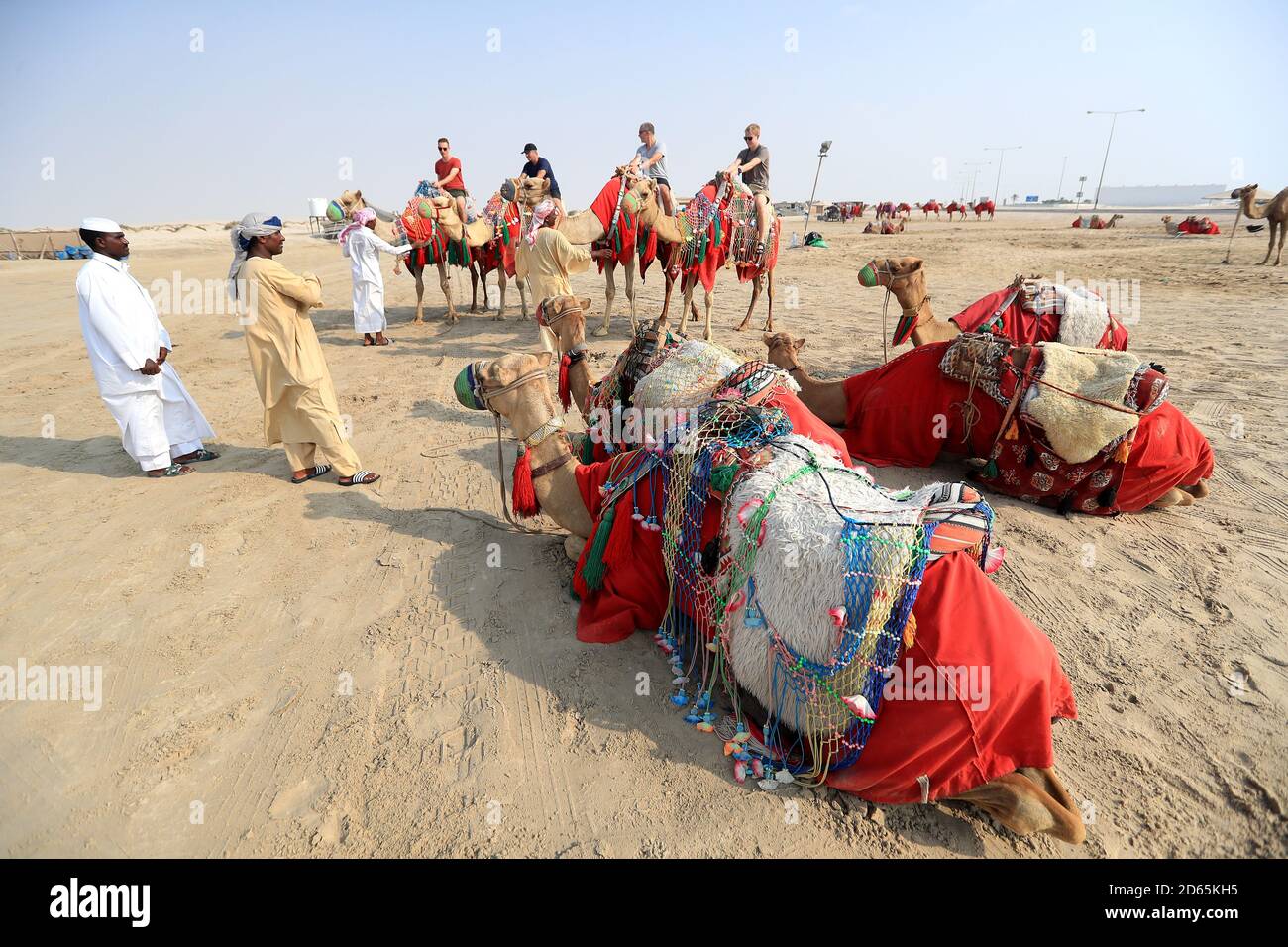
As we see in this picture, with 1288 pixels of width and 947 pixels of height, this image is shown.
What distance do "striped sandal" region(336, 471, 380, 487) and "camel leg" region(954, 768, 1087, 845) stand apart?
14.9 feet

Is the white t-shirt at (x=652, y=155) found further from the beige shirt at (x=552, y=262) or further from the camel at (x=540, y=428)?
the camel at (x=540, y=428)

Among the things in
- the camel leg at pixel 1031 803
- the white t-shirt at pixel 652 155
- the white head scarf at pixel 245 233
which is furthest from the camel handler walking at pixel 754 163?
the camel leg at pixel 1031 803

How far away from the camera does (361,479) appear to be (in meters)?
5.03

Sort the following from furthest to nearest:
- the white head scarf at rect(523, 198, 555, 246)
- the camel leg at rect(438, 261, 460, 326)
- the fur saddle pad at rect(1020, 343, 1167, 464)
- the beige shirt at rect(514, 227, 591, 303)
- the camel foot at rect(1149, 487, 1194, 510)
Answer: the camel leg at rect(438, 261, 460, 326) → the white head scarf at rect(523, 198, 555, 246) → the beige shirt at rect(514, 227, 591, 303) → the camel foot at rect(1149, 487, 1194, 510) → the fur saddle pad at rect(1020, 343, 1167, 464)

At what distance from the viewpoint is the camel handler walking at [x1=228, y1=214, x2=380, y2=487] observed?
4.49m

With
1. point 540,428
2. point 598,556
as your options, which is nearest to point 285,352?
point 540,428

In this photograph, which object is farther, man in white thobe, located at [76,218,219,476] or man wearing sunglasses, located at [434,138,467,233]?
man wearing sunglasses, located at [434,138,467,233]

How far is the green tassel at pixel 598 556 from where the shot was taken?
119 inches

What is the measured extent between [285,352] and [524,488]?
2611 mm

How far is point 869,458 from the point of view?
16.4 ft

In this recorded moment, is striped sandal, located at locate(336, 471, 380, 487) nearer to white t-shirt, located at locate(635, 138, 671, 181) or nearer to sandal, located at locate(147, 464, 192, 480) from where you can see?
sandal, located at locate(147, 464, 192, 480)

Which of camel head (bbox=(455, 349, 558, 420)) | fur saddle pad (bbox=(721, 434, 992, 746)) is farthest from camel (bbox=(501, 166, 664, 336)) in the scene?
fur saddle pad (bbox=(721, 434, 992, 746))

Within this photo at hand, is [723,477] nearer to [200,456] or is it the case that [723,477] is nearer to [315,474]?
[315,474]

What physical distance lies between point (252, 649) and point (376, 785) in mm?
1296
